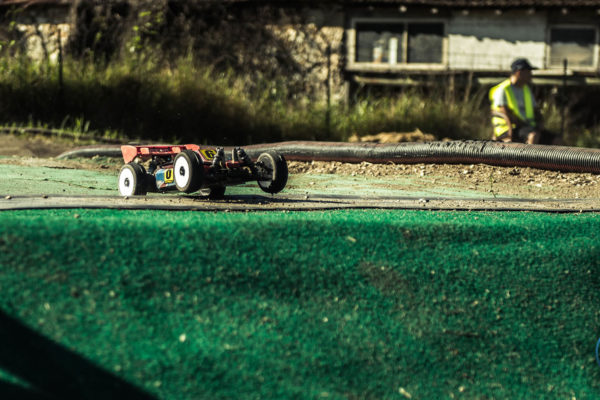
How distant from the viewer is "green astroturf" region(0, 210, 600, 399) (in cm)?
354

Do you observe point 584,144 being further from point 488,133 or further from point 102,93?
point 102,93

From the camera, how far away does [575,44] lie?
58.3ft

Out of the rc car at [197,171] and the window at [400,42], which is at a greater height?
the window at [400,42]

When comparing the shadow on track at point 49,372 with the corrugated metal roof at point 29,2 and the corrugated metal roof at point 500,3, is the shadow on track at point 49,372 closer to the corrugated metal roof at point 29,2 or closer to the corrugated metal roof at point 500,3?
the corrugated metal roof at point 29,2

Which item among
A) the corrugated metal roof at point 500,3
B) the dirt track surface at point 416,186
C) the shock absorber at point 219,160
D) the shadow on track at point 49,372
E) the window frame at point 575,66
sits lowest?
the shadow on track at point 49,372

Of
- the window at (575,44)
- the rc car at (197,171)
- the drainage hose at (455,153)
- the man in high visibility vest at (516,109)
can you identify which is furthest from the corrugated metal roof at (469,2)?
the rc car at (197,171)

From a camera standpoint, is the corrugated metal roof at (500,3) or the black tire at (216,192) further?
the corrugated metal roof at (500,3)

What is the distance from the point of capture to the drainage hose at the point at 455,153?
8273 mm

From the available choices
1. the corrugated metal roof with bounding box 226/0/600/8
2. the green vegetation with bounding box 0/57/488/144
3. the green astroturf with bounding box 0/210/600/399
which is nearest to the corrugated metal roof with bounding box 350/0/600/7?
the corrugated metal roof with bounding box 226/0/600/8

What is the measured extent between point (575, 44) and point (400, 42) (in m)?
4.07

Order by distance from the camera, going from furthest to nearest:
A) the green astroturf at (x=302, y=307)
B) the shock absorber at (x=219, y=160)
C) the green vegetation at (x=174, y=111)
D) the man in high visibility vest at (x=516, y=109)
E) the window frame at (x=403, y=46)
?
the window frame at (x=403, y=46), the green vegetation at (x=174, y=111), the man in high visibility vest at (x=516, y=109), the shock absorber at (x=219, y=160), the green astroturf at (x=302, y=307)

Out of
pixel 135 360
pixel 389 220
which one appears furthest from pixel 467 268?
pixel 135 360

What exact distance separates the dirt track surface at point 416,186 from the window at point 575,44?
1041cm

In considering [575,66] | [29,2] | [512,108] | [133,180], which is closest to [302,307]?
[133,180]
